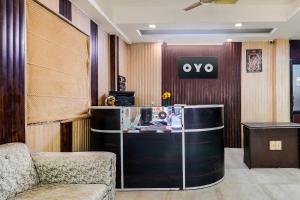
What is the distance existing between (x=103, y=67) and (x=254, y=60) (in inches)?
158

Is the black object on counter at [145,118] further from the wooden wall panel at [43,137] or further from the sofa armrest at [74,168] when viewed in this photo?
the sofa armrest at [74,168]

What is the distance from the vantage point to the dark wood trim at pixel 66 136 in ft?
12.5

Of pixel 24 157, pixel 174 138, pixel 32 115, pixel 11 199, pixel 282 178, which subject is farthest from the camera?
pixel 282 178

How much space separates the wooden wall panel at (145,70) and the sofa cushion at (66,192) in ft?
16.3

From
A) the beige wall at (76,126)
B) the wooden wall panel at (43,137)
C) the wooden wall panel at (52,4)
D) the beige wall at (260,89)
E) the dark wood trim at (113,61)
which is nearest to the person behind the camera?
the wooden wall panel at (43,137)

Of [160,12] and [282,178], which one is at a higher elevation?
[160,12]

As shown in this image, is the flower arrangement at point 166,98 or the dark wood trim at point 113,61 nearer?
the flower arrangement at point 166,98

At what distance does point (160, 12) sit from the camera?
539cm

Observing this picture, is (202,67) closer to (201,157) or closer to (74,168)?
(201,157)

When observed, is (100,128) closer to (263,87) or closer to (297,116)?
(263,87)

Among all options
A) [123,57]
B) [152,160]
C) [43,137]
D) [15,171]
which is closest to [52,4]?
[43,137]

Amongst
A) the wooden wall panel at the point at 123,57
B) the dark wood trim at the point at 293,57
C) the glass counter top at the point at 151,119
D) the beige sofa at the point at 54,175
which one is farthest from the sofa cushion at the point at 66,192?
the dark wood trim at the point at 293,57

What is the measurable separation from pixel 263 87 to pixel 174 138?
4247 millimetres

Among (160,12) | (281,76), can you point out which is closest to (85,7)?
(160,12)
